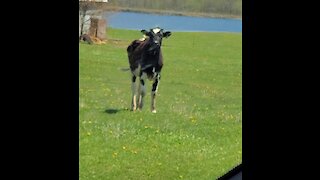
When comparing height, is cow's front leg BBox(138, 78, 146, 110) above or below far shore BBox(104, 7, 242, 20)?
below

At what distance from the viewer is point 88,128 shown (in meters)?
1.41

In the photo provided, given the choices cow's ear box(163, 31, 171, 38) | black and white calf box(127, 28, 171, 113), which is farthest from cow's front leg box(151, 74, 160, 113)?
cow's ear box(163, 31, 171, 38)

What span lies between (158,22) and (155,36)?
0.04 metres

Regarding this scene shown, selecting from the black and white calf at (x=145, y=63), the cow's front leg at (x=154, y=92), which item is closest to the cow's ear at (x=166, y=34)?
the black and white calf at (x=145, y=63)

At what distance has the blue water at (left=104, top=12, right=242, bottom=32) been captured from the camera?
144 centimetres

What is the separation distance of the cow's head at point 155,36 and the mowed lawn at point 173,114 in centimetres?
2

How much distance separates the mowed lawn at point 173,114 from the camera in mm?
1449

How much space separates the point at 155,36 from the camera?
1483 mm

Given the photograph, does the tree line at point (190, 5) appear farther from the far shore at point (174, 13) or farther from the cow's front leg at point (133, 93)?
the cow's front leg at point (133, 93)

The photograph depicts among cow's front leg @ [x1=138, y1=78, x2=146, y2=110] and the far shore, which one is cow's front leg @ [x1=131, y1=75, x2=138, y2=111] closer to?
cow's front leg @ [x1=138, y1=78, x2=146, y2=110]
